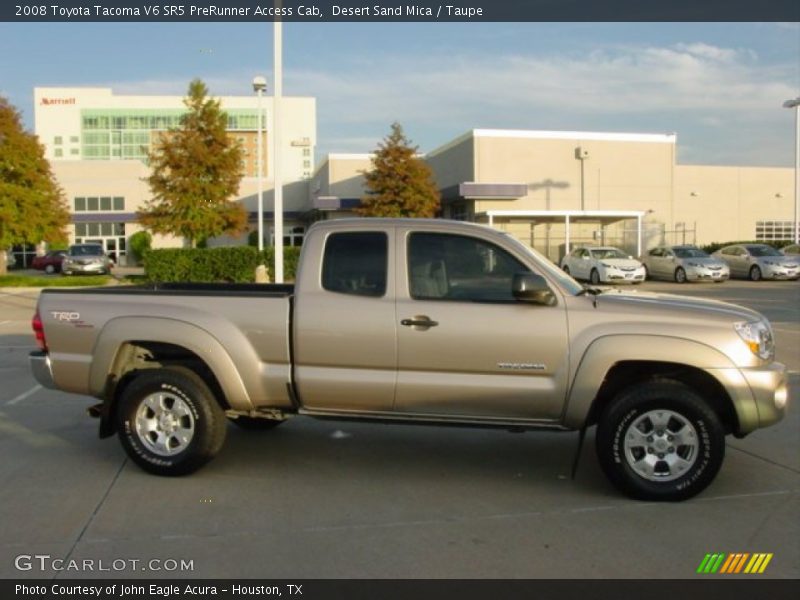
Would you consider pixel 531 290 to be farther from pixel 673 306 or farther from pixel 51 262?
pixel 51 262

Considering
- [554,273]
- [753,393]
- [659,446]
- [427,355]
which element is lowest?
[659,446]

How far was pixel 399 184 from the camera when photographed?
123ft

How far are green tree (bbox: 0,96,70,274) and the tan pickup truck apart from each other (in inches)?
1157

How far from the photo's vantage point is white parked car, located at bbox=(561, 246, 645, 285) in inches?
1195

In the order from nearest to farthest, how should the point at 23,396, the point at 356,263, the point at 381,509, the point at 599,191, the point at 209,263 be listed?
the point at 381,509, the point at 356,263, the point at 23,396, the point at 209,263, the point at 599,191

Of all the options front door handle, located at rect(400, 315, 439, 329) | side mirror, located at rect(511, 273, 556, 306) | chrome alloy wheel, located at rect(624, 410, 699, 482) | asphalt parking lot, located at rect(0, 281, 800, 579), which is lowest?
asphalt parking lot, located at rect(0, 281, 800, 579)

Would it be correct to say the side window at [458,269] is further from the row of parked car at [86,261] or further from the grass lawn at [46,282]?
the row of parked car at [86,261]

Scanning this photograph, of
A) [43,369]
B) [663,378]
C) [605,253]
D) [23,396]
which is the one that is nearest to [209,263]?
[605,253]

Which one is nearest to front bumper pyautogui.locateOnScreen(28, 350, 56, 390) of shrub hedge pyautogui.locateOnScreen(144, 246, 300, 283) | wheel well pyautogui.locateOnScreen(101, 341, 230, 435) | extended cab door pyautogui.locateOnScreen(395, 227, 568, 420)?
wheel well pyautogui.locateOnScreen(101, 341, 230, 435)

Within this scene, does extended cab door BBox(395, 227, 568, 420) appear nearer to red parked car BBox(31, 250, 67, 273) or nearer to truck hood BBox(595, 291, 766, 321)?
truck hood BBox(595, 291, 766, 321)

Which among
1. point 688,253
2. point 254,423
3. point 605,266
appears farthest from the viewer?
point 688,253

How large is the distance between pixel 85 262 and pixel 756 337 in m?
38.3
